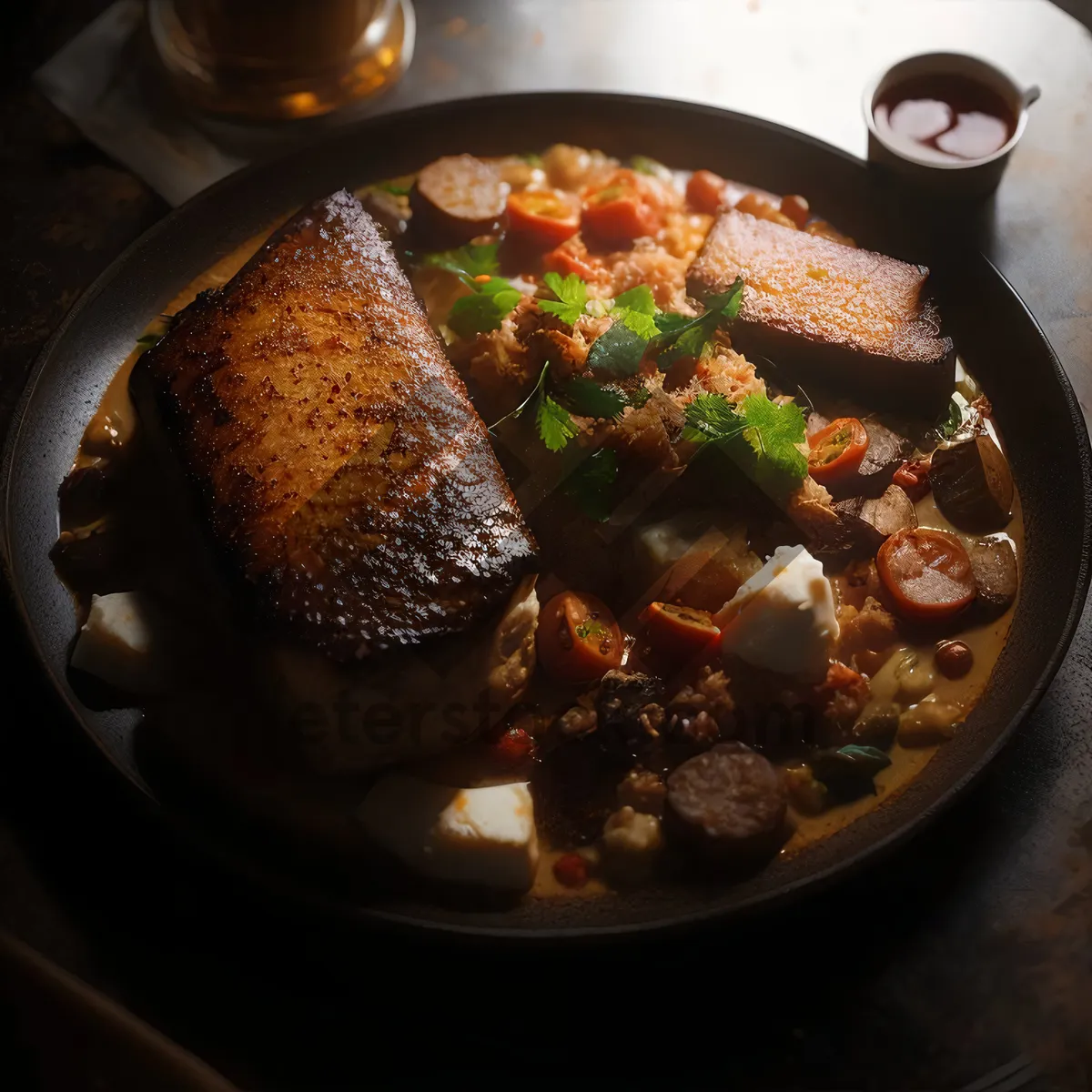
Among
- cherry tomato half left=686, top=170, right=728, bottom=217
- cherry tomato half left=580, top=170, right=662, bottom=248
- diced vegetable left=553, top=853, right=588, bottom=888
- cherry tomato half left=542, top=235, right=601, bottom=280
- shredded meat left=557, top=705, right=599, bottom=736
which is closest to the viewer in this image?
diced vegetable left=553, top=853, right=588, bottom=888

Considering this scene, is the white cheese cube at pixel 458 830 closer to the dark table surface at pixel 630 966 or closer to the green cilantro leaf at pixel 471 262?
the dark table surface at pixel 630 966

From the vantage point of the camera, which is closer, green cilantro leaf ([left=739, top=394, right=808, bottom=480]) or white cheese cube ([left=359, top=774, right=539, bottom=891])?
white cheese cube ([left=359, top=774, right=539, bottom=891])

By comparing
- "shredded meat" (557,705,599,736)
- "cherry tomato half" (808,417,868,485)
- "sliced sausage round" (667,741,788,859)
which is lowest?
"sliced sausage round" (667,741,788,859)

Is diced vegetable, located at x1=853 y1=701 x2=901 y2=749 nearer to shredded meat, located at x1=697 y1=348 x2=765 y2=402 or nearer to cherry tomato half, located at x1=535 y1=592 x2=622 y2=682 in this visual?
cherry tomato half, located at x1=535 y1=592 x2=622 y2=682

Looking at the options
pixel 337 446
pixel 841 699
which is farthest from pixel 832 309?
pixel 337 446

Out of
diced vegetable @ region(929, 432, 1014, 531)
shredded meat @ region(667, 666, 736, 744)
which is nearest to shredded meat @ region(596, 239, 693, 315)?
diced vegetable @ region(929, 432, 1014, 531)

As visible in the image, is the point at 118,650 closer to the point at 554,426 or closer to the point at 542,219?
the point at 554,426
